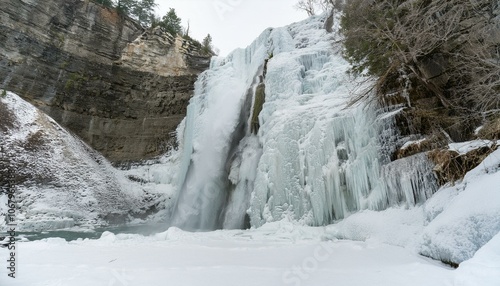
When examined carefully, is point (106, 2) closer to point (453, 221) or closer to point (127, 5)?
point (127, 5)

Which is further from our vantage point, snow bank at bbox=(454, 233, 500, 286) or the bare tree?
the bare tree

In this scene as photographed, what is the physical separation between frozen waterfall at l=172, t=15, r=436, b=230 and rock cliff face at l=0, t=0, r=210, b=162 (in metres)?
2.88

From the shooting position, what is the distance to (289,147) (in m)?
8.30

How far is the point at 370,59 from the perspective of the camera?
7.04 meters

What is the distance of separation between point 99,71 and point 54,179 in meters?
8.04

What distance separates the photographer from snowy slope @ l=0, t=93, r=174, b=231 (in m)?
11.2

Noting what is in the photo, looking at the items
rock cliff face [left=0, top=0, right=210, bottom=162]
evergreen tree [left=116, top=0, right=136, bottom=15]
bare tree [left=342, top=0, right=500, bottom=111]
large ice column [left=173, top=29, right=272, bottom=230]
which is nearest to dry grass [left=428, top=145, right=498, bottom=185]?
bare tree [left=342, top=0, right=500, bottom=111]

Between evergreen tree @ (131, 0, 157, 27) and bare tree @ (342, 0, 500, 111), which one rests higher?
evergreen tree @ (131, 0, 157, 27)

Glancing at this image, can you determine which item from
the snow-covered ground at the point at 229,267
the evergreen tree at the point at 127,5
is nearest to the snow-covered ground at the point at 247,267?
the snow-covered ground at the point at 229,267

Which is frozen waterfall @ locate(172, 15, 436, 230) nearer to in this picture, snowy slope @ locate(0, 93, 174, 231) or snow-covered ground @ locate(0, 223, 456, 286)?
snow-covered ground @ locate(0, 223, 456, 286)

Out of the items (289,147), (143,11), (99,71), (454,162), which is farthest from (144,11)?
(454,162)

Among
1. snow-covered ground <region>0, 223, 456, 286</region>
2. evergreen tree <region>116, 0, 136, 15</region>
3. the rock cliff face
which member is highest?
evergreen tree <region>116, 0, 136, 15</region>

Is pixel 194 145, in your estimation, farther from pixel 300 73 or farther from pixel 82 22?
pixel 82 22

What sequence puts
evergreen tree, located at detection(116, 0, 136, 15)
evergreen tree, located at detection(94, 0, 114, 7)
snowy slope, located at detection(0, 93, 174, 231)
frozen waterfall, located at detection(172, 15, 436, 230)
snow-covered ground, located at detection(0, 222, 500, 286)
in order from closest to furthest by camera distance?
1. snow-covered ground, located at detection(0, 222, 500, 286)
2. frozen waterfall, located at detection(172, 15, 436, 230)
3. snowy slope, located at detection(0, 93, 174, 231)
4. evergreen tree, located at detection(94, 0, 114, 7)
5. evergreen tree, located at detection(116, 0, 136, 15)
